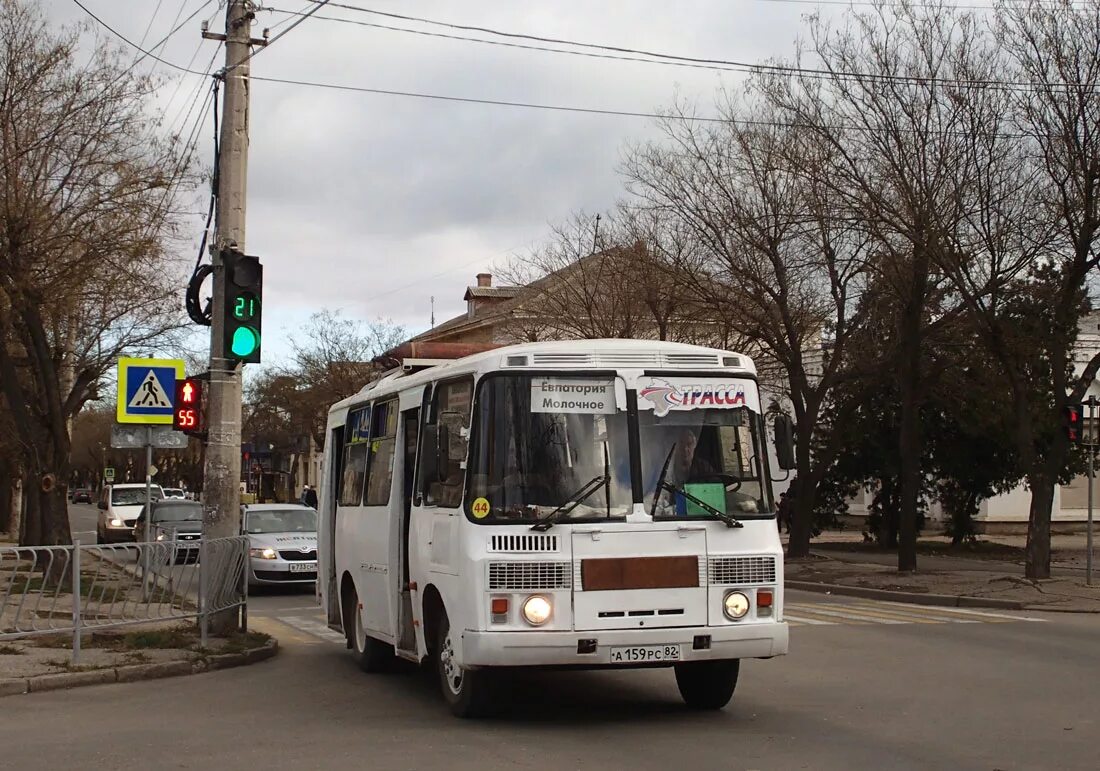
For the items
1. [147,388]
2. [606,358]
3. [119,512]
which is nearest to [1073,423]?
[147,388]

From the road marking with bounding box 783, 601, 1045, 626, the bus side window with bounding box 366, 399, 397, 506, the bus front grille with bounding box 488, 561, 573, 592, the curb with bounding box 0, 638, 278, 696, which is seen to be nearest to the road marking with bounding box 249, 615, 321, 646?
the curb with bounding box 0, 638, 278, 696

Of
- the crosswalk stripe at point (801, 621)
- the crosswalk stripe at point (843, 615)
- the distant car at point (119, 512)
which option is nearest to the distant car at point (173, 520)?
the distant car at point (119, 512)

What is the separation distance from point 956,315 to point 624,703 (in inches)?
698

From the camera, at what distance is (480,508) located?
9234 millimetres

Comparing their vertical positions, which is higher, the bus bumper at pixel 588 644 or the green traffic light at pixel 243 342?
the green traffic light at pixel 243 342

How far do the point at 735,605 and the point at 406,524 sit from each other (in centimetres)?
315

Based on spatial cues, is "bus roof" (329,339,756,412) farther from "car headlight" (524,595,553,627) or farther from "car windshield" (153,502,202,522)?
"car windshield" (153,502,202,522)

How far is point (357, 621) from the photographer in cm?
1316

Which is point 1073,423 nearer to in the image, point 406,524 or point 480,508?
point 406,524

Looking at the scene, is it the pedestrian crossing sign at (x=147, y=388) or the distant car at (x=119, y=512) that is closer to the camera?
the pedestrian crossing sign at (x=147, y=388)

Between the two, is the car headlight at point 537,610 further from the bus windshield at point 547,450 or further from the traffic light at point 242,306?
the traffic light at point 242,306

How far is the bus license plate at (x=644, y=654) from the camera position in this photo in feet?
29.8

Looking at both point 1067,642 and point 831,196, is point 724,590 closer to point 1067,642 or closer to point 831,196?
point 1067,642

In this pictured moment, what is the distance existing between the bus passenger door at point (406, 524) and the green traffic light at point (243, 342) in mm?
3678
